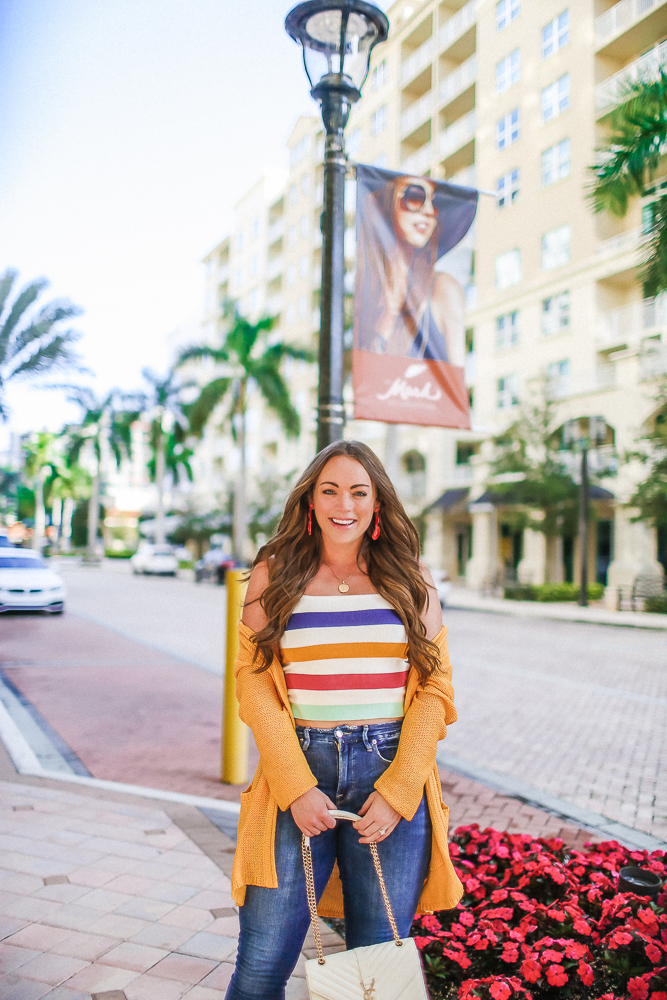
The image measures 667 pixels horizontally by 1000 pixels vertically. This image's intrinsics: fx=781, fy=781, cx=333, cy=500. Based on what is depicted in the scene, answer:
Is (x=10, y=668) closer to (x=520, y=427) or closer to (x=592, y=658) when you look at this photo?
(x=592, y=658)

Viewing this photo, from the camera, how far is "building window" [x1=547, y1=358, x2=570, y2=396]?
89.7 feet

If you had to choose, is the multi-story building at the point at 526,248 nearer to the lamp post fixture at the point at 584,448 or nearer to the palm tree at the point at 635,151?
the lamp post fixture at the point at 584,448

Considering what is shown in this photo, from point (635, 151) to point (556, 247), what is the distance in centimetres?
2130

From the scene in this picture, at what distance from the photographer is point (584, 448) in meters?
21.9

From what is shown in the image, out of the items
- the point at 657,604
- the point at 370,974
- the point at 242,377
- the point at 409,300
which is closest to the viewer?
the point at 370,974

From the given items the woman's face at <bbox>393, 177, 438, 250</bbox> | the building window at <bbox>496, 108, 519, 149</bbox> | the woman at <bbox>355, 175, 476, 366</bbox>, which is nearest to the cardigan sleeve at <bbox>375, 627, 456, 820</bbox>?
the woman at <bbox>355, 175, 476, 366</bbox>

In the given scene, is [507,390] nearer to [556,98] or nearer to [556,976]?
[556,98]

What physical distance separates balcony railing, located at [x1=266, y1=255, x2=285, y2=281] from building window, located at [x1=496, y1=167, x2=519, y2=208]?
21.9 m

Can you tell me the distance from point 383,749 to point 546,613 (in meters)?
19.4

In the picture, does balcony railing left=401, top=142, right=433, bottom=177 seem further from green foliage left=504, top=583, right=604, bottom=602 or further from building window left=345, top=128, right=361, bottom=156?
green foliage left=504, top=583, right=604, bottom=602

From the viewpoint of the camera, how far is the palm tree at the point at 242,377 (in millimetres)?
32375

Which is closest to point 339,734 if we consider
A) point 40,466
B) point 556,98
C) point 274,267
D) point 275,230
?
point 556,98

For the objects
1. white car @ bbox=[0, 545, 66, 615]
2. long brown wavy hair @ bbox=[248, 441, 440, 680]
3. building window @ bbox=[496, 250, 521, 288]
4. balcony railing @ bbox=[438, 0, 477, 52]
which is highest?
balcony railing @ bbox=[438, 0, 477, 52]

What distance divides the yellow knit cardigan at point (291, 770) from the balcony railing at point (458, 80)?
3394 centimetres
